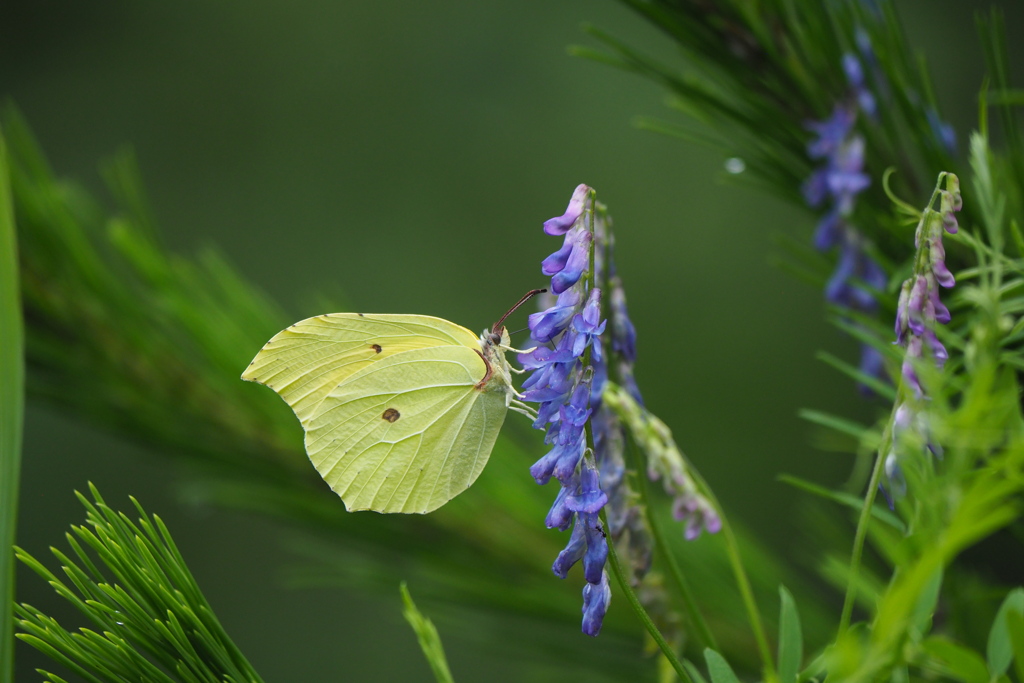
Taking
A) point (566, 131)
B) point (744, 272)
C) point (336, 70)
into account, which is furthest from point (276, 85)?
point (744, 272)

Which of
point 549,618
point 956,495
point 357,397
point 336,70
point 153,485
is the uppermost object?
point 336,70

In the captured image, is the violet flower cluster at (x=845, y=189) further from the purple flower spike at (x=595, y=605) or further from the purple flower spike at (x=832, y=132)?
the purple flower spike at (x=595, y=605)

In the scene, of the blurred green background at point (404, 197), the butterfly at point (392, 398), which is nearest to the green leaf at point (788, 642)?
the butterfly at point (392, 398)

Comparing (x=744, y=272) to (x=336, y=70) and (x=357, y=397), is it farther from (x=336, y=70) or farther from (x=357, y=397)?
(x=357, y=397)

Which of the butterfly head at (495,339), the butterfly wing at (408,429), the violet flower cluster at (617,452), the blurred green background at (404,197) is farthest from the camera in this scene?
the blurred green background at (404,197)

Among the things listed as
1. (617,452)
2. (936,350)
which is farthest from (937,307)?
(617,452)

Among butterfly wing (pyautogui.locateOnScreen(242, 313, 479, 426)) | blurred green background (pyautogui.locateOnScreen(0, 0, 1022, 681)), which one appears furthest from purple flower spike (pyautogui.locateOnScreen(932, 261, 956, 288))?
blurred green background (pyautogui.locateOnScreen(0, 0, 1022, 681))
